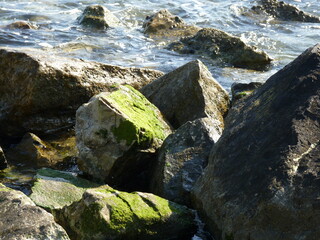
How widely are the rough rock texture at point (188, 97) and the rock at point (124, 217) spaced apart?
7.52 ft

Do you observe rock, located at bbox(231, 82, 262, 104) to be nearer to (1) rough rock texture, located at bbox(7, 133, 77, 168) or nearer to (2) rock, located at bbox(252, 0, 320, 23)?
(1) rough rock texture, located at bbox(7, 133, 77, 168)

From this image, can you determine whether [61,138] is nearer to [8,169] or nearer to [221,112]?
[8,169]

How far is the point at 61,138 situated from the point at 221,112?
82.8 inches

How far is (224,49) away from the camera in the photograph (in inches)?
461

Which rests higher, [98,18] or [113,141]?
[113,141]

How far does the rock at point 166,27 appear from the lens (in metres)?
13.8

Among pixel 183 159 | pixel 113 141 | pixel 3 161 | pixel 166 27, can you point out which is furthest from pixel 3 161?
pixel 166 27

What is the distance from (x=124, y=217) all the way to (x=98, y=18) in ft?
34.6

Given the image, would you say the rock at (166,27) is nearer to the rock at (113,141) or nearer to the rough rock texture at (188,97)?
the rough rock texture at (188,97)

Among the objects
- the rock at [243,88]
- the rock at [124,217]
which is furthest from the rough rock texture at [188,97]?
the rock at [124,217]

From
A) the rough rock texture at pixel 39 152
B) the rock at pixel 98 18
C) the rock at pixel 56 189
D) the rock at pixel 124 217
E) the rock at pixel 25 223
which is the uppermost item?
the rock at pixel 25 223

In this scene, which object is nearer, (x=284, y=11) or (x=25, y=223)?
(x=25, y=223)

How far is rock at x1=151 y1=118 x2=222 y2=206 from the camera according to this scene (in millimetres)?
5180

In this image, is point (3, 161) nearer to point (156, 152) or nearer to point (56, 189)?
point (56, 189)
